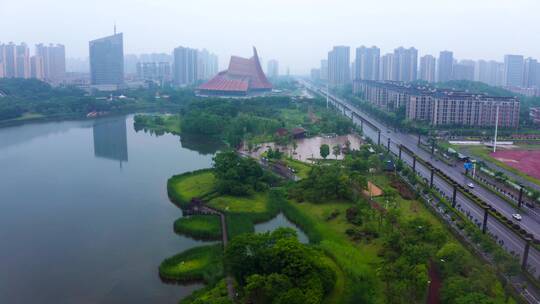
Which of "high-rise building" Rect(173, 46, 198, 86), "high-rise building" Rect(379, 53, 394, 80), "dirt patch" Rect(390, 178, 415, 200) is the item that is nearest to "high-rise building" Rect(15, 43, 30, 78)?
"high-rise building" Rect(173, 46, 198, 86)

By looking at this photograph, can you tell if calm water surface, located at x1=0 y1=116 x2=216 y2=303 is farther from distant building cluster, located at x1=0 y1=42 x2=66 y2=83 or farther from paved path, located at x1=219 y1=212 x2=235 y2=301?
distant building cluster, located at x1=0 y1=42 x2=66 y2=83

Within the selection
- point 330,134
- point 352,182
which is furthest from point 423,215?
point 330,134

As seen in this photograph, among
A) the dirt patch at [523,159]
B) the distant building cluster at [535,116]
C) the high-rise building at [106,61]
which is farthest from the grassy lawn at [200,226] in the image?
the high-rise building at [106,61]

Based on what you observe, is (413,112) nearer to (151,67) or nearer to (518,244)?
(518,244)

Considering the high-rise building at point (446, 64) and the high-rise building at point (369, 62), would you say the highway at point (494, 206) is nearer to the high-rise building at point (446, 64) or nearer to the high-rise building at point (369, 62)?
the high-rise building at point (446, 64)

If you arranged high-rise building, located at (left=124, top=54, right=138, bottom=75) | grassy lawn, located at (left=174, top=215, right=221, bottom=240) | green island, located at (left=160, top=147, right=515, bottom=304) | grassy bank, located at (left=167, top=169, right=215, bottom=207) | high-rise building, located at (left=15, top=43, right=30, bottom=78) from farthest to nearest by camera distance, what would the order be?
high-rise building, located at (left=124, top=54, right=138, bottom=75) < high-rise building, located at (left=15, top=43, right=30, bottom=78) < grassy bank, located at (left=167, top=169, right=215, bottom=207) < grassy lawn, located at (left=174, top=215, right=221, bottom=240) < green island, located at (left=160, top=147, right=515, bottom=304)
